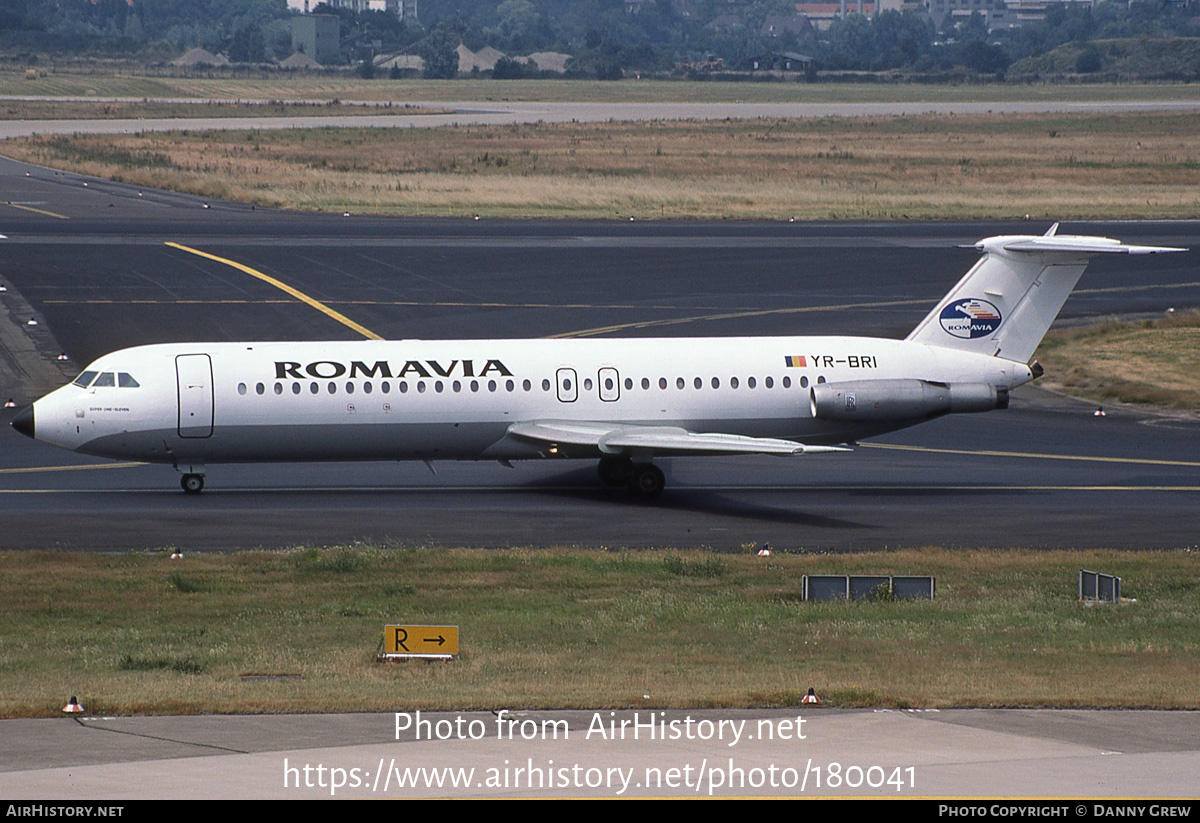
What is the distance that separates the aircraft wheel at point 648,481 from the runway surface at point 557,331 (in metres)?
0.30

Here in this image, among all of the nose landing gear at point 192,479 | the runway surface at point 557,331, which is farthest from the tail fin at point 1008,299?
the nose landing gear at point 192,479

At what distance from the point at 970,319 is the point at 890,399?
3.43 metres

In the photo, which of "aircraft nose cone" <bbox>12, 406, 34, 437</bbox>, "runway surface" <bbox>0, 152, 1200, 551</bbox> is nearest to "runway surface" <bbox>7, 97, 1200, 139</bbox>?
"runway surface" <bbox>0, 152, 1200, 551</bbox>

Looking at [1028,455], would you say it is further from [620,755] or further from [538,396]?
[620,755]

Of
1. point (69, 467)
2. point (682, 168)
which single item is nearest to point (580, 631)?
point (69, 467)

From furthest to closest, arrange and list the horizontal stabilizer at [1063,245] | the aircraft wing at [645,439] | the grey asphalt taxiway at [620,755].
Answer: the horizontal stabilizer at [1063,245] → the aircraft wing at [645,439] → the grey asphalt taxiway at [620,755]

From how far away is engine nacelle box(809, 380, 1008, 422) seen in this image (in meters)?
35.1

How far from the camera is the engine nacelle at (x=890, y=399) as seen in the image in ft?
115

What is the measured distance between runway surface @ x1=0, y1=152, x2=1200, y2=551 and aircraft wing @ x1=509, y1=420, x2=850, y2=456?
142cm

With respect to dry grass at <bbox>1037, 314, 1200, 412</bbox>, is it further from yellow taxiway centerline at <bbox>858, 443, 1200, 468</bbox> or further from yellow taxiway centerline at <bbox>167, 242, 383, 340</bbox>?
yellow taxiway centerline at <bbox>167, 242, 383, 340</bbox>

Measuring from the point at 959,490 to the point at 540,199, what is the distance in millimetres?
59036

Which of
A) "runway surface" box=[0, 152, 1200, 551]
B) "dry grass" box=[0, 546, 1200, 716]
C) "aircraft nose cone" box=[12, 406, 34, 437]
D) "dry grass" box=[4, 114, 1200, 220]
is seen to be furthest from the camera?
"dry grass" box=[4, 114, 1200, 220]

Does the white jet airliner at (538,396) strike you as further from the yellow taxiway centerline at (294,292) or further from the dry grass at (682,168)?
the dry grass at (682,168)
